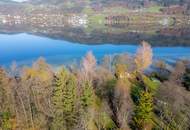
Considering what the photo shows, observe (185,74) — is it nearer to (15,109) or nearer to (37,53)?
(15,109)

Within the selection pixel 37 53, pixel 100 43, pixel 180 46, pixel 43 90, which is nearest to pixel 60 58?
pixel 37 53

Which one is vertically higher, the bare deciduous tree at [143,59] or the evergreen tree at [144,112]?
the bare deciduous tree at [143,59]

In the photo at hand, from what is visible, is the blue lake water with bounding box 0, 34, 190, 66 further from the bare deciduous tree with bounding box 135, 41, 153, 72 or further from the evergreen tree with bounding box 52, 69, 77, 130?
the evergreen tree with bounding box 52, 69, 77, 130

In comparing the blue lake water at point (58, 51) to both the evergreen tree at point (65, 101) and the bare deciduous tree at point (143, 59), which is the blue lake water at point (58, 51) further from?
the evergreen tree at point (65, 101)

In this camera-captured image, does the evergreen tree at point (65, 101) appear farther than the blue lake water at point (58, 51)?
No

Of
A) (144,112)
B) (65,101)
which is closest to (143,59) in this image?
(144,112)

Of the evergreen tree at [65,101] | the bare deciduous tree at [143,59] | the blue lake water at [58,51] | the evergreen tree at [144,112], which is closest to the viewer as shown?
the evergreen tree at [144,112]

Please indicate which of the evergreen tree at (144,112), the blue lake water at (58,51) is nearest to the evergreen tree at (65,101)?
the evergreen tree at (144,112)
